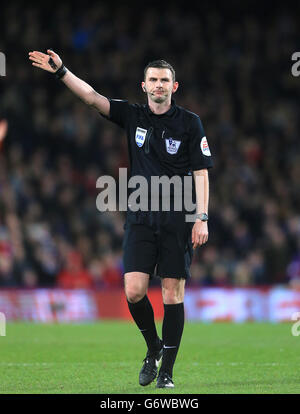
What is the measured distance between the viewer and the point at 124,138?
1997 cm

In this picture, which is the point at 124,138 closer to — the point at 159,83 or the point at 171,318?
the point at 159,83

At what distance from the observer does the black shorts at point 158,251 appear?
7.17 meters

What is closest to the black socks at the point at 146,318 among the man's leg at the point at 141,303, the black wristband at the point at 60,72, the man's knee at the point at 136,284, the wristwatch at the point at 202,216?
the man's leg at the point at 141,303

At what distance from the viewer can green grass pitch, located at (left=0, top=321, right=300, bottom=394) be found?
7.17m

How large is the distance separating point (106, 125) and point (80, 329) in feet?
23.7

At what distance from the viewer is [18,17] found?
2156cm

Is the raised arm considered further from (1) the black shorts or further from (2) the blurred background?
(2) the blurred background

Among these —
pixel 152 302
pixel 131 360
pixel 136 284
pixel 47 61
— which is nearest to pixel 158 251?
pixel 136 284

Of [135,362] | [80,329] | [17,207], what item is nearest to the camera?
[135,362]

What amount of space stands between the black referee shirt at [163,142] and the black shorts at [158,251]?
151 millimetres

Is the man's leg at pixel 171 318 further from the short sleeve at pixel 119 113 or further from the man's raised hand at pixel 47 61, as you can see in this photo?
the man's raised hand at pixel 47 61

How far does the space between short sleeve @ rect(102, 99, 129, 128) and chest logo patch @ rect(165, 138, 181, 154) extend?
14.6 inches

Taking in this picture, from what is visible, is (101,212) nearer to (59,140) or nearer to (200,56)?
(59,140)
